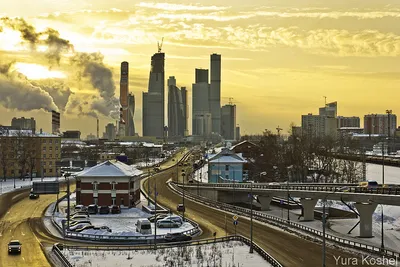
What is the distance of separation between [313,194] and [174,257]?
29426 mm

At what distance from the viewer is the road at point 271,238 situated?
4799 cm

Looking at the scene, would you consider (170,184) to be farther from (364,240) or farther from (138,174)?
(364,240)

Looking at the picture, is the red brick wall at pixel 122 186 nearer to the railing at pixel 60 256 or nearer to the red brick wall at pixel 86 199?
the red brick wall at pixel 86 199

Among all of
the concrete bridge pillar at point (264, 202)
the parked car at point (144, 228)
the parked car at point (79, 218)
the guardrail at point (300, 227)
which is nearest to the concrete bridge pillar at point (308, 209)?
the guardrail at point (300, 227)

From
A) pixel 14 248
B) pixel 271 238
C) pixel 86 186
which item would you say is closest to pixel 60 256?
pixel 14 248

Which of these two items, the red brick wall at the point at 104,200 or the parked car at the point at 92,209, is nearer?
the parked car at the point at 92,209

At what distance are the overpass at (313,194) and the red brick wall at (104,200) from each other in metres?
21.9

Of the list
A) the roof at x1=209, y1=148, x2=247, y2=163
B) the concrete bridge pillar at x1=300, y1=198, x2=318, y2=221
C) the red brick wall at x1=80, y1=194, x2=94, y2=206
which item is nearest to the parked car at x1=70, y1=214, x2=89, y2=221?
the red brick wall at x1=80, y1=194, x2=94, y2=206

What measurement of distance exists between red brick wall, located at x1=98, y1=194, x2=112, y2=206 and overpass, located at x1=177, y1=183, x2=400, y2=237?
71.7 feet

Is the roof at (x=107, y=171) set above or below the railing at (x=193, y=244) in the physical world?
above

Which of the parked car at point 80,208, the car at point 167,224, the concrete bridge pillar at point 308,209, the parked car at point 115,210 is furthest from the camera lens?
the parked car at point 115,210

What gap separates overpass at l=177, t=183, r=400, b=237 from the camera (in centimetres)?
6081

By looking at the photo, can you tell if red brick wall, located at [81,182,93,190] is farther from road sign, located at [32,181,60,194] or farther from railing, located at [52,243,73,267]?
railing, located at [52,243,73,267]

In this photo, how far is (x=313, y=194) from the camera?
74.5 meters
